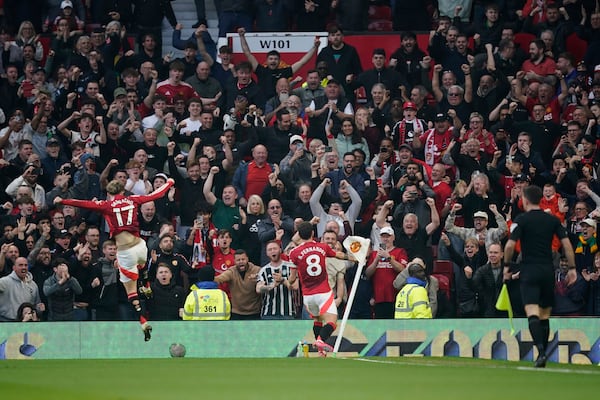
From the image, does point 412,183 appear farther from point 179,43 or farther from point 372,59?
point 179,43

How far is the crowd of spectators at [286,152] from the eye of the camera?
19.9 meters

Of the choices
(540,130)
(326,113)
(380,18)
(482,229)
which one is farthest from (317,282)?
(380,18)

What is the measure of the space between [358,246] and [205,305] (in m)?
2.67

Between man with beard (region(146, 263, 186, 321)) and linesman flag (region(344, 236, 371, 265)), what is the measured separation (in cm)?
323

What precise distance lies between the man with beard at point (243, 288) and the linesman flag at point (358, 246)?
6.97 ft

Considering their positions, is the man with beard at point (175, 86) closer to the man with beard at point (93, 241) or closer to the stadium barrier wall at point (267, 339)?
the man with beard at point (93, 241)

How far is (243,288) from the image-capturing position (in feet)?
64.4

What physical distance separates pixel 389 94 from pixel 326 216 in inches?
142

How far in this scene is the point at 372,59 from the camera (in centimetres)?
2503

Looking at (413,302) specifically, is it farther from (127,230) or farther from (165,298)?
(127,230)

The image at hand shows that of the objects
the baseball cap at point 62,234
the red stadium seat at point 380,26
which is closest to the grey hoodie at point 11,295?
the baseball cap at point 62,234

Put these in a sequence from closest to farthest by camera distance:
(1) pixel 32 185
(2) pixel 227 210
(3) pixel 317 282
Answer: (3) pixel 317 282 < (2) pixel 227 210 < (1) pixel 32 185

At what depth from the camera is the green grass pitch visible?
10.5m

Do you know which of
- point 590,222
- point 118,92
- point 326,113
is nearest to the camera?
point 590,222
